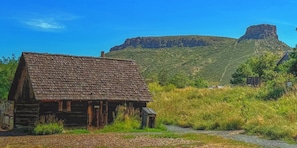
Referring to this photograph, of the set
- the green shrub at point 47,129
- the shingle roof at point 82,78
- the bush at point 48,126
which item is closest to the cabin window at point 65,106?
the shingle roof at point 82,78

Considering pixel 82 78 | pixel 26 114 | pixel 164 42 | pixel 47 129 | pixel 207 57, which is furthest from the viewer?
pixel 164 42

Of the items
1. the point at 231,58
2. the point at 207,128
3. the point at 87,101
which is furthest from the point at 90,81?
the point at 231,58

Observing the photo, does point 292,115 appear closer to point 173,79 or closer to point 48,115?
point 48,115

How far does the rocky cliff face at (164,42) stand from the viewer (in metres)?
115

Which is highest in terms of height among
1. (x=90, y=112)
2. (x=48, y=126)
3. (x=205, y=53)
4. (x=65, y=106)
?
(x=205, y=53)

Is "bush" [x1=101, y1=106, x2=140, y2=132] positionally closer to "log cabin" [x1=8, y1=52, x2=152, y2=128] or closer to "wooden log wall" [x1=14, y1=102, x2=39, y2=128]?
"log cabin" [x1=8, y1=52, x2=152, y2=128]

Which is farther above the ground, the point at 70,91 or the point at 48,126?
the point at 70,91

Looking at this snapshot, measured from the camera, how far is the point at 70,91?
75.8ft

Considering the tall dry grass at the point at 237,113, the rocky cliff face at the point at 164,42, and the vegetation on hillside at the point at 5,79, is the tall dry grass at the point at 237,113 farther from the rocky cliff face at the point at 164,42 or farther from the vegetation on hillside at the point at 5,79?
the rocky cliff face at the point at 164,42

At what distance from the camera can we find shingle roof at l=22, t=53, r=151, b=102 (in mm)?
22750

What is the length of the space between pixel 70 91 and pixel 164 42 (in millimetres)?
99235

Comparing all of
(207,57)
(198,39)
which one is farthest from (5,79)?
(198,39)

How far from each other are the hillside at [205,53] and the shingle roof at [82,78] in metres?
49.2

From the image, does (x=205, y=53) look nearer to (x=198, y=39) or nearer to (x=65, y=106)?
(x=198, y=39)
